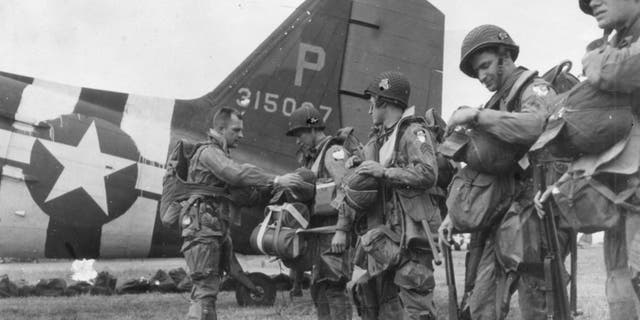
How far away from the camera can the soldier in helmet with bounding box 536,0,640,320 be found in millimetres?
2773

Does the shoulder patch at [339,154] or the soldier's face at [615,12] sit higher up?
the soldier's face at [615,12]

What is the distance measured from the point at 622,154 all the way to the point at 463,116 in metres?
0.73

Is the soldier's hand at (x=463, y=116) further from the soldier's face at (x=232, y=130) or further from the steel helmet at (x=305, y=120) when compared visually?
the soldier's face at (x=232, y=130)

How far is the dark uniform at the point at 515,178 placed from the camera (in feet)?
10.8

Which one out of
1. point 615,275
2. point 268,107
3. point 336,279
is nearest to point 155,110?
point 268,107

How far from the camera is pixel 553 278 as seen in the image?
3131 millimetres

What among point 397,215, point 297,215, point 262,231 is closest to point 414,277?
point 397,215

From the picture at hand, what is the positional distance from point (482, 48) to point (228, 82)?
5.91 metres

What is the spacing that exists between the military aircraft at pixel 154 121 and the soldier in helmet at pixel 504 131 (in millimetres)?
5025

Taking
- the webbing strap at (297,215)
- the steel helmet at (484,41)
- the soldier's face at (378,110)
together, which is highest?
the steel helmet at (484,41)

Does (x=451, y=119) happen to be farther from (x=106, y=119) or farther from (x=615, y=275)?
(x=106, y=119)

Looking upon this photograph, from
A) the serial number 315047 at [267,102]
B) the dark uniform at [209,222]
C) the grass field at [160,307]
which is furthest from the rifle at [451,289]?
the serial number 315047 at [267,102]

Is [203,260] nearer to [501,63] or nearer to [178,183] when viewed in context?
[178,183]

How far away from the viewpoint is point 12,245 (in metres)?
7.84
